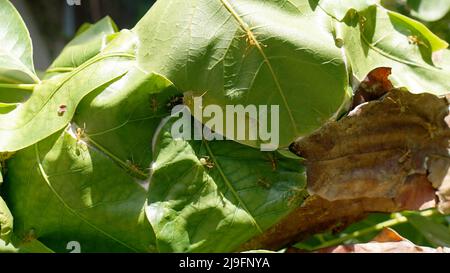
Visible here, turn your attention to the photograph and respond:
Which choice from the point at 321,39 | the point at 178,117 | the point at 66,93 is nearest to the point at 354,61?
the point at 321,39

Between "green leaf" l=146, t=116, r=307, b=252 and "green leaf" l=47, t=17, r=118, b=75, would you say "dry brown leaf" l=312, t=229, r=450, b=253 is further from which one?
"green leaf" l=47, t=17, r=118, b=75

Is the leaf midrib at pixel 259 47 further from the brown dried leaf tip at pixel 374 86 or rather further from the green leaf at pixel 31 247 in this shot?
the green leaf at pixel 31 247

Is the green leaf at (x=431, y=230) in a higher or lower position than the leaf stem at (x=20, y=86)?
lower

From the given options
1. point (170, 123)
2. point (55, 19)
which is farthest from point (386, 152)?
point (55, 19)

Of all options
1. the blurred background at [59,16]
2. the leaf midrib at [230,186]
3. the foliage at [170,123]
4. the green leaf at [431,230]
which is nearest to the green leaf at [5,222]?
the foliage at [170,123]

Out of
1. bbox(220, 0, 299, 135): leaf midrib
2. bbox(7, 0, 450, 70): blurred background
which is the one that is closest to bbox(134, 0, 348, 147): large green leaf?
bbox(220, 0, 299, 135): leaf midrib

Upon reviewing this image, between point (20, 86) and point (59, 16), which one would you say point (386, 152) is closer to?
point (20, 86)
